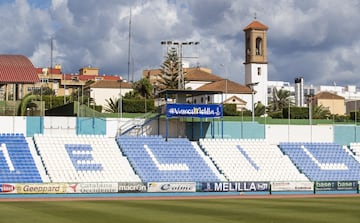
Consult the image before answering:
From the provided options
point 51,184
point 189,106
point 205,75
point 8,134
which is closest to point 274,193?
point 189,106

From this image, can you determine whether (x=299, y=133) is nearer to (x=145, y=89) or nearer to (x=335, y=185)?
(x=335, y=185)

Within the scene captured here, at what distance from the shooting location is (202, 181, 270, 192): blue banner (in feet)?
178

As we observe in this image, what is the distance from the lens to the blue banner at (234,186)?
5415 cm

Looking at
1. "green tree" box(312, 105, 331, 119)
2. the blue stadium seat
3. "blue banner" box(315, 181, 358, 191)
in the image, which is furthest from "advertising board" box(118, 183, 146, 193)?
"green tree" box(312, 105, 331, 119)

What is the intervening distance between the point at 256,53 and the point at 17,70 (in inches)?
2985

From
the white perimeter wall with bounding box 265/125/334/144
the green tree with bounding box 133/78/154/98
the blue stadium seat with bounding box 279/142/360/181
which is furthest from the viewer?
the green tree with bounding box 133/78/154/98

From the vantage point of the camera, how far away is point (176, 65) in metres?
117

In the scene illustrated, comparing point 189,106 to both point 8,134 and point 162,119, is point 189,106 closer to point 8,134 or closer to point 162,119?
point 162,119

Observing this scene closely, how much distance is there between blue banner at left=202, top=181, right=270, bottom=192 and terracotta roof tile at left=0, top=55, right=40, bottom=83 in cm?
2138

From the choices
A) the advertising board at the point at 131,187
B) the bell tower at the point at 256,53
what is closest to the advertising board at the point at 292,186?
the advertising board at the point at 131,187

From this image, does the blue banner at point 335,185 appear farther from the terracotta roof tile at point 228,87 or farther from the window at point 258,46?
the window at point 258,46

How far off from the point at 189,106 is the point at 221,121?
569cm

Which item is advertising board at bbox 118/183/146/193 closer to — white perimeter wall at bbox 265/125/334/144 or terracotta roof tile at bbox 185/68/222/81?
white perimeter wall at bbox 265/125/334/144

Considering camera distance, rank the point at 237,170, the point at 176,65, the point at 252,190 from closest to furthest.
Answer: the point at 252,190 < the point at 237,170 < the point at 176,65
